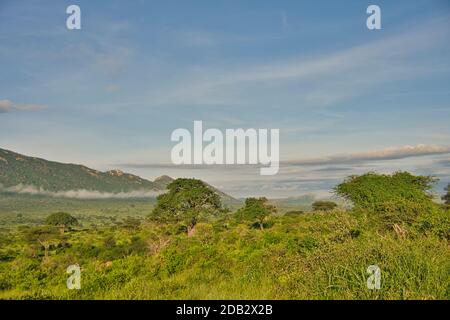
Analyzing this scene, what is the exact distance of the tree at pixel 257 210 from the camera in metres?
51.3

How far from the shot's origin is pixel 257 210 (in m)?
51.5

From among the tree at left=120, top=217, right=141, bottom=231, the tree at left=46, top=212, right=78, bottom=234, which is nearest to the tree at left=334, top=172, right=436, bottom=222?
the tree at left=120, top=217, right=141, bottom=231

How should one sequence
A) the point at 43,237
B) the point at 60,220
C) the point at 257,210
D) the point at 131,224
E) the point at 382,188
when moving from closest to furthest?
the point at 382,188 < the point at 43,237 < the point at 257,210 < the point at 60,220 < the point at 131,224

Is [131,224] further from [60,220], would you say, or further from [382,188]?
[382,188]

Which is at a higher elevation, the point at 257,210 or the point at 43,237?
the point at 257,210

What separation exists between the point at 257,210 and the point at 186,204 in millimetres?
8957

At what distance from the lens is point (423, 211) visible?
16.8 metres

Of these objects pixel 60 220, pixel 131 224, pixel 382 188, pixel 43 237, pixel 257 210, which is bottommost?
pixel 131 224

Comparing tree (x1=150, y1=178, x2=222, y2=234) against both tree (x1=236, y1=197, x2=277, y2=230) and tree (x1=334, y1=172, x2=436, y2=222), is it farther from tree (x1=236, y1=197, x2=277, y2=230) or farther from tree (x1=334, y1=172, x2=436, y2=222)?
tree (x1=334, y1=172, x2=436, y2=222)

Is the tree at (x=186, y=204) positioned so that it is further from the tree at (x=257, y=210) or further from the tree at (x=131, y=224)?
the tree at (x=131, y=224)

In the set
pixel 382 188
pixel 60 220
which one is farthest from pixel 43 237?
pixel 382 188

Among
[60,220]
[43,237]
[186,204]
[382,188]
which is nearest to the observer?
[382,188]
